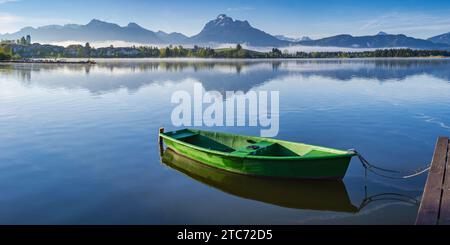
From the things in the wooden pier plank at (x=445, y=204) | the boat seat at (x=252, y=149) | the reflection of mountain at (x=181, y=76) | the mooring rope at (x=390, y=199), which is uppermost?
the reflection of mountain at (x=181, y=76)

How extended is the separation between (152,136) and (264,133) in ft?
24.7

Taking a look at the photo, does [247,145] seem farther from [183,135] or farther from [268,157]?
[183,135]

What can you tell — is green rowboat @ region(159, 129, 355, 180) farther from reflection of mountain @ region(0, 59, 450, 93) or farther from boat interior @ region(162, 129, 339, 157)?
reflection of mountain @ region(0, 59, 450, 93)

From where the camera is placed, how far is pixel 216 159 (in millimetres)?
18031

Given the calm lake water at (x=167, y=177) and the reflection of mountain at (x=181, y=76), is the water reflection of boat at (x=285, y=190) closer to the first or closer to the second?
the calm lake water at (x=167, y=177)

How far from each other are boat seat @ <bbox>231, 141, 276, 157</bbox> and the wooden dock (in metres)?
6.88

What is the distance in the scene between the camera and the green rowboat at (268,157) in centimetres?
1592

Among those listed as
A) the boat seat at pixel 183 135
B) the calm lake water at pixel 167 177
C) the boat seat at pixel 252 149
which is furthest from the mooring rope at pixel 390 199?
the boat seat at pixel 183 135

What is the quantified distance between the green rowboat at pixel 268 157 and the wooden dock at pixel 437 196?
306cm

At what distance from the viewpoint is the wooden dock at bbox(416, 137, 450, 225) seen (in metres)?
10.9

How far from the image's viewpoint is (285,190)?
Answer: 15.9 metres

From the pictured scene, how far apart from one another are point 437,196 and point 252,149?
7.88 metres
